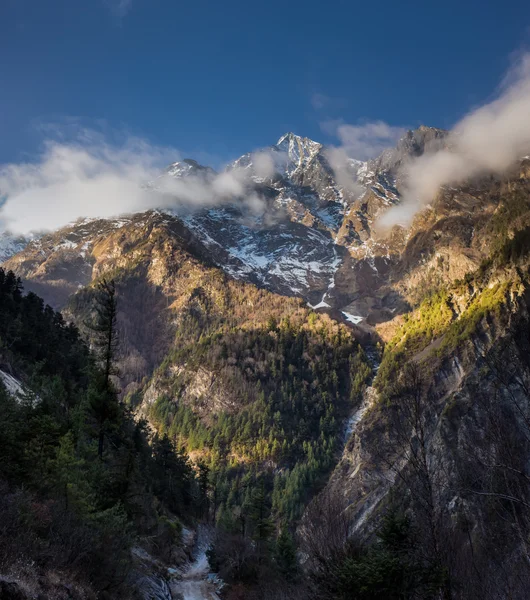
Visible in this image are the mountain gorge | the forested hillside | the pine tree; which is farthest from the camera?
the pine tree

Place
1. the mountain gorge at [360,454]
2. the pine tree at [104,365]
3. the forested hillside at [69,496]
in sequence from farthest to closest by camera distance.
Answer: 1. the pine tree at [104,365]
2. the mountain gorge at [360,454]
3. the forested hillside at [69,496]

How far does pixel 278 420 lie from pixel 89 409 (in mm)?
142616

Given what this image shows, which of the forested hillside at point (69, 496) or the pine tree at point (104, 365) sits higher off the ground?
the pine tree at point (104, 365)

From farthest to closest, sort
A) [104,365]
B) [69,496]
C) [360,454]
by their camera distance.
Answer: [360,454] → [104,365] → [69,496]

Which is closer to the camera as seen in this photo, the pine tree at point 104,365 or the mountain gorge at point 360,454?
the mountain gorge at point 360,454

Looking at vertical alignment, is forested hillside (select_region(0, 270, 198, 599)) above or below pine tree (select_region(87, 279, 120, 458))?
below

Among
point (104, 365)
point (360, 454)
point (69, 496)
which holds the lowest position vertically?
point (69, 496)

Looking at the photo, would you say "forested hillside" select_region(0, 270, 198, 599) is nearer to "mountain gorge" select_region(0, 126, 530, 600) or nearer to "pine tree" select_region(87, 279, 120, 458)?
"pine tree" select_region(87, 279, 120, 458)

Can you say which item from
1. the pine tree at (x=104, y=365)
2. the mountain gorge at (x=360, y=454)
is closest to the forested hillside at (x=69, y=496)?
the pine tree at (x=104, y=365)

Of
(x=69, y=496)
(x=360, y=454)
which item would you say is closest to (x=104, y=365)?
(x=69, y=496)

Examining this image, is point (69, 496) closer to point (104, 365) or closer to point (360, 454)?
point (104, 365)

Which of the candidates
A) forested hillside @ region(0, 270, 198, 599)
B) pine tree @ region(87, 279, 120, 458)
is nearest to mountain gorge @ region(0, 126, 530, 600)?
forested hillside @ region(0, 270, 198, 599)

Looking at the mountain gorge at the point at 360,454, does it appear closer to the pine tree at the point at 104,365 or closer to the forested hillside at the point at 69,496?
the forested hillside at the point at 69,496

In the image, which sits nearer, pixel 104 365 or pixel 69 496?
pixel 69 496
